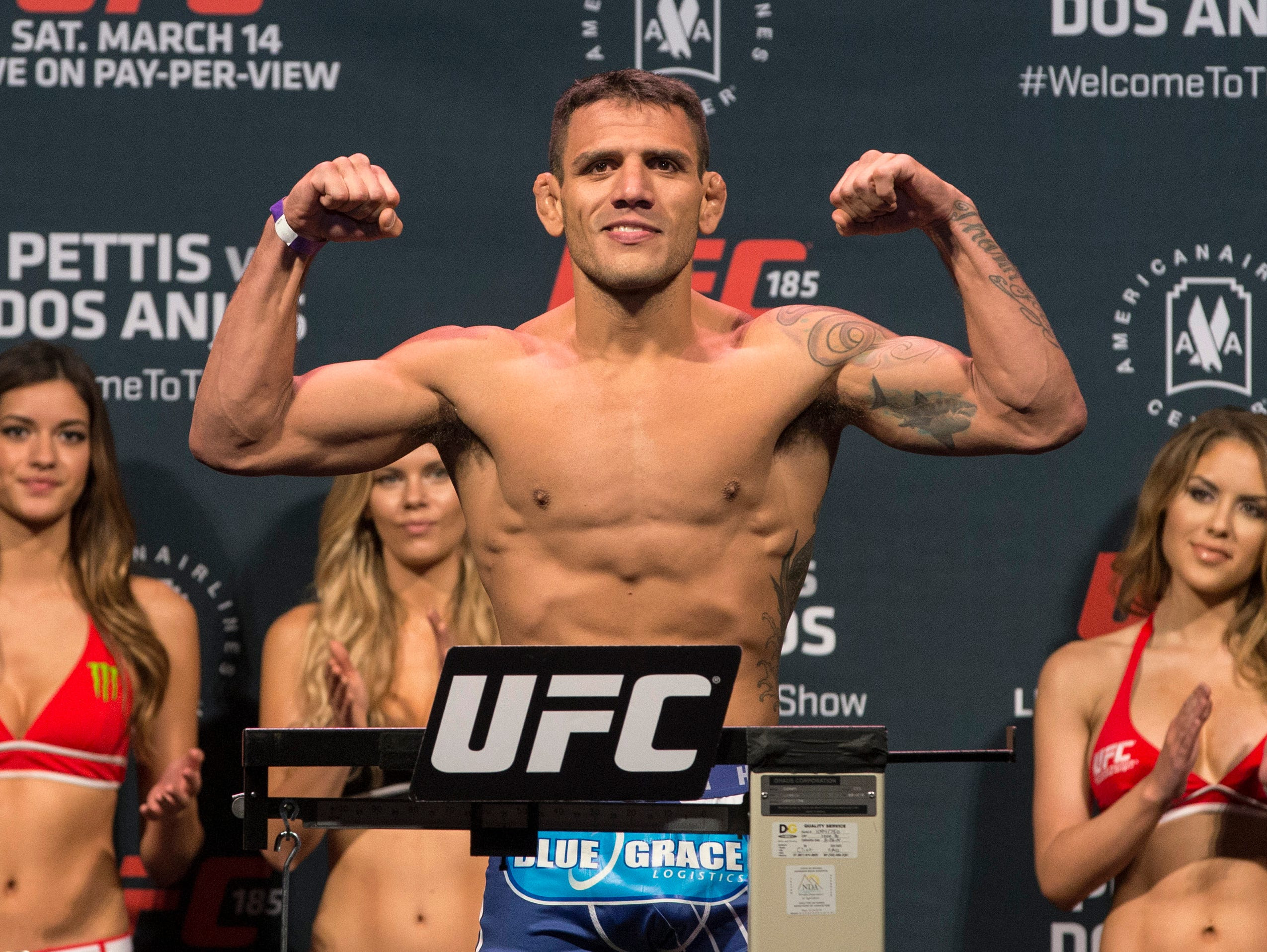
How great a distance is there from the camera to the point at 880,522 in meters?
3.49

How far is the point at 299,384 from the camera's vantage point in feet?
7.04

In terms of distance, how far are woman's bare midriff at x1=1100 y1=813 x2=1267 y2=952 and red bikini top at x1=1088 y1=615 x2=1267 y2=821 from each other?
0.02m

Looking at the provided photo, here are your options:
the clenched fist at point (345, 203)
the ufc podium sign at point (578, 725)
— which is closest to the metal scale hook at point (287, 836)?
the ufc podium sign at point (578, 725)

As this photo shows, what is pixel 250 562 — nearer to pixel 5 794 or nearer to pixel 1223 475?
pixel 5 794

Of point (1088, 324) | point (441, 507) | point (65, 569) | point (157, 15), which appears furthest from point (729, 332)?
point (157, 15)

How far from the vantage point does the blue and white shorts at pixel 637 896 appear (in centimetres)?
192

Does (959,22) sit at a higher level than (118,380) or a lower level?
higher

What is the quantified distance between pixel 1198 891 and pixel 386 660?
67.4 inches

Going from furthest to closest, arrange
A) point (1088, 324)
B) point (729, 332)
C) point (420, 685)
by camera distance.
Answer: point (1088, 324), point (420, 685), point (729, 332)

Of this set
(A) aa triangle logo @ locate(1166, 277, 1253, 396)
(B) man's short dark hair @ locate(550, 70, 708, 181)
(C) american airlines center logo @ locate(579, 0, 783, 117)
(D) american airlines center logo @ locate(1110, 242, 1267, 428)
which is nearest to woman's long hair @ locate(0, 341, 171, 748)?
(C) american airlines center logo @ locate(579, 0, 783, 117)

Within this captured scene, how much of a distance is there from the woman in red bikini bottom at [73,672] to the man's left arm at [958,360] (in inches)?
70.5

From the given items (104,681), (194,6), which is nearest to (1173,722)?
(104,681)

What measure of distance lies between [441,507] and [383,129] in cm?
93

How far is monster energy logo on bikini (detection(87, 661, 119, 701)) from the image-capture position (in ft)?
10.2
